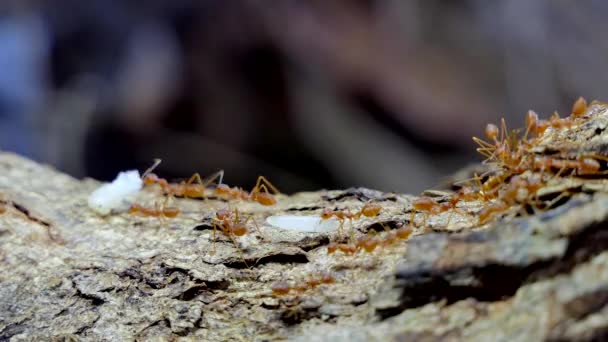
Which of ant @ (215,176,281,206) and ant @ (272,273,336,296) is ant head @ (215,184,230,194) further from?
ant @ (272,273,336,296)

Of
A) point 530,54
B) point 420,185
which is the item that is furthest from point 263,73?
point 530,54

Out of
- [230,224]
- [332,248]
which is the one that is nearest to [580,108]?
[332,248]

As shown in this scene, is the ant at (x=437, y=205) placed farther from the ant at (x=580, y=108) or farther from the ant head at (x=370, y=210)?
the ant at (x=580, y=108)

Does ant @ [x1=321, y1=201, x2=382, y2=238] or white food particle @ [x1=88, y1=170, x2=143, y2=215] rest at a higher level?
white food particle @ [x1=88, y1=170, x2=143, y2=215]

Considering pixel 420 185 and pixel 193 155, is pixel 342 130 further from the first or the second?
pixel 193 155

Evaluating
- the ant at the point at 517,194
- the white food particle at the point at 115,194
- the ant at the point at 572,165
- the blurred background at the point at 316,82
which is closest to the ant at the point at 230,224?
the white food particle at the point at 115,194

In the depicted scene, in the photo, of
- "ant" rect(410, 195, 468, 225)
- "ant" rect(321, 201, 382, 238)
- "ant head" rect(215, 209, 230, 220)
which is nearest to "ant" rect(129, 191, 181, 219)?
"ant head" rect(215, 209, 230, 220)
